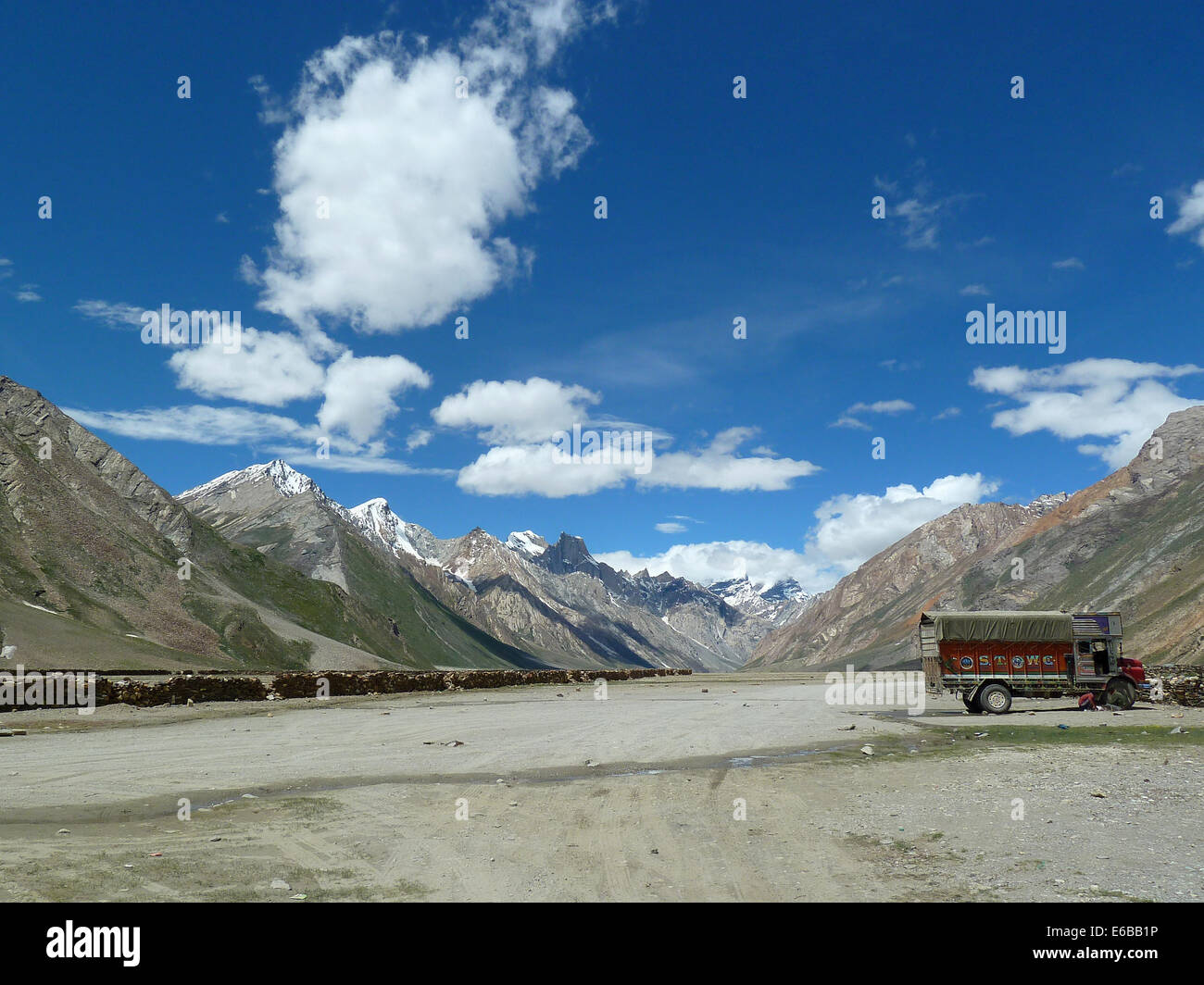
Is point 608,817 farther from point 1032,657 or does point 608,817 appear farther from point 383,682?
point 383,682

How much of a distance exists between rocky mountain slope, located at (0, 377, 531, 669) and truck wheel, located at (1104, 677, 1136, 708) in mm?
87120

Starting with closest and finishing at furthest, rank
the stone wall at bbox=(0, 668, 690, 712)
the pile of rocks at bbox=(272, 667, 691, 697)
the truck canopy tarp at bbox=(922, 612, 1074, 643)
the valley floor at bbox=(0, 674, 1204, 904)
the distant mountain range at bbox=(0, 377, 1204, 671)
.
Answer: the valley floor at bbox=(0, 674, 1204, 904), the truck canopy tarp at bbox=(922, 612, 1074, 643), the stone wall at bbox=(0, 668, 690, 712), the pile of rocks at bbox=(272, 667, 691, 697), the distant mountain range at bbox=(0, 377, 1204, 671)

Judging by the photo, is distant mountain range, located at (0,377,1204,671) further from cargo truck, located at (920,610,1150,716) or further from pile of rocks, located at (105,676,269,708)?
cargo truck, located at (920,610,1150,716)

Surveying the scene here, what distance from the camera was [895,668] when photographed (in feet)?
600

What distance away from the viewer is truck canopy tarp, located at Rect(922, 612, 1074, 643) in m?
38.6

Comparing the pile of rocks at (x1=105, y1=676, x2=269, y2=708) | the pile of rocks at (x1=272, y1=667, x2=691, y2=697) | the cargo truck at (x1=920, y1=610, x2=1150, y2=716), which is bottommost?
the pile of rocks at (x1=272, y1=667, x2=691, y2=697)

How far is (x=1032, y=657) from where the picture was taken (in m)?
38.7

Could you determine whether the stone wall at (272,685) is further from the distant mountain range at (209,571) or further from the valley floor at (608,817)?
the distant mountain range at (209,571)

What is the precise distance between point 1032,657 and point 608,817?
32485 millimetres

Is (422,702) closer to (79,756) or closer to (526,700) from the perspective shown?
(526,700)

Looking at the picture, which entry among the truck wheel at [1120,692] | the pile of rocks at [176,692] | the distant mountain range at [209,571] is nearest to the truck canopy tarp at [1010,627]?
the truck wheel at [1120,692]

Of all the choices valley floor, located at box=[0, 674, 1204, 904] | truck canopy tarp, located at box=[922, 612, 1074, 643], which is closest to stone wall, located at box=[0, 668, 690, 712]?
valley floor, located at box=[0, 674, 1204, 904]

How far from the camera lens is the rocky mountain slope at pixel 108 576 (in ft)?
282
